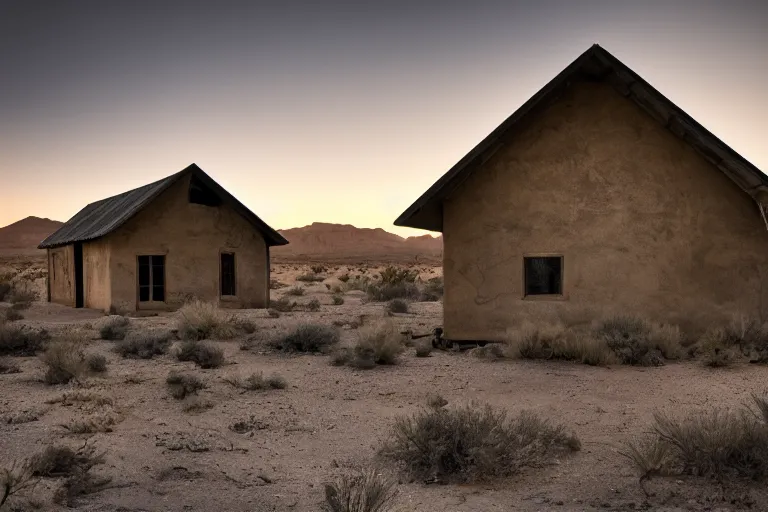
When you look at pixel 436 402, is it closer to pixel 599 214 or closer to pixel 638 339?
pixel 638 339

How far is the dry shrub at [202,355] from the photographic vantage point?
9.61 metres

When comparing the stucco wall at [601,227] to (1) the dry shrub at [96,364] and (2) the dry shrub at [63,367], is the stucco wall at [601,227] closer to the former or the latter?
(1) the dry shrub at [96,364]

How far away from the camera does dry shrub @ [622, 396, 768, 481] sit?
4.58m

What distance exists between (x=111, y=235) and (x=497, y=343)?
11.8 metres

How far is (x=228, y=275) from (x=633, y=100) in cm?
1269

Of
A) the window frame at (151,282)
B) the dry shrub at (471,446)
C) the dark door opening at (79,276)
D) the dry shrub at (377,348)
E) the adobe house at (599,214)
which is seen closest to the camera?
the dry shrub at (471,446)

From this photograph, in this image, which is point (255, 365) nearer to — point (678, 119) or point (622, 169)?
point (622, 169)

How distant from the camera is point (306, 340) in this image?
11031 millimetres

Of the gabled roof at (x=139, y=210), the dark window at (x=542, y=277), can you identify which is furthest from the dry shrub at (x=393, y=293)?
the dark window at (x=542, y=277)

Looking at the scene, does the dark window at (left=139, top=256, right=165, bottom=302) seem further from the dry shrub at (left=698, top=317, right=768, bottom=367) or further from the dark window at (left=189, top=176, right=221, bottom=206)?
the dry shrub at (left=698, top=317, right=768, bottom=367)

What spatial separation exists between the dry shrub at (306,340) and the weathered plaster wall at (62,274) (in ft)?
43.8

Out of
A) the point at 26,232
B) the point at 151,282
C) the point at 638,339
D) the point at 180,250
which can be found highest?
the point at 26,232

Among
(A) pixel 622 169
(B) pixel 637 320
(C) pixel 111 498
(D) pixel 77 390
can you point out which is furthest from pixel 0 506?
(A) pixel 622 169

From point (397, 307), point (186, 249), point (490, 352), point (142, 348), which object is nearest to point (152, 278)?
point (186, 249)
